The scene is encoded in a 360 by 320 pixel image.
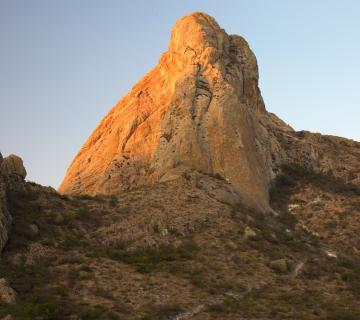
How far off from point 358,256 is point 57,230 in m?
26.4

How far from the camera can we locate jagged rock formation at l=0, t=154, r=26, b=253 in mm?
37281

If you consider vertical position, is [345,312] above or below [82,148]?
below

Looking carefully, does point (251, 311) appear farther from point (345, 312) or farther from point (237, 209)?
point (237, 209)

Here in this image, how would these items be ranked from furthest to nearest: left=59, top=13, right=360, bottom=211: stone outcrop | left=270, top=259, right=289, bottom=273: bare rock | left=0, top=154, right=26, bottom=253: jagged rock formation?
1. left=59, top=13, right=360, bottom=211: stone outcrop
2. left=270, top=259, right=289, bottom=273: bare rock
3. left=0, top=154, right=26, bottom=253: jagged rock formation

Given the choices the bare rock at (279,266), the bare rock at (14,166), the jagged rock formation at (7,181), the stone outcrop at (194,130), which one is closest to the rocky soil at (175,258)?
the bare rock at (279,266)

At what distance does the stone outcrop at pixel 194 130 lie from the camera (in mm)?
56312

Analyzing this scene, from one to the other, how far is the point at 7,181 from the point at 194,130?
69.1ft

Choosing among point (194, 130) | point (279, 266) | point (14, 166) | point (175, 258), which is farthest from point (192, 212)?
point (14, 166)

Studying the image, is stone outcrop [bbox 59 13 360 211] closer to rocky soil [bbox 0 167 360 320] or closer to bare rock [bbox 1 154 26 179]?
rocky soil [bbox 0 167 360 320]

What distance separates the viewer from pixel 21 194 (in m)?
44.4

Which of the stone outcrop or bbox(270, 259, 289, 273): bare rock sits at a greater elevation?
the stone outcrop

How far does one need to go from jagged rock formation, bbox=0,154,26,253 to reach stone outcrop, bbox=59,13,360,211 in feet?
38.4

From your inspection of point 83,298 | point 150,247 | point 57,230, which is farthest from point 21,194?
point 83,298

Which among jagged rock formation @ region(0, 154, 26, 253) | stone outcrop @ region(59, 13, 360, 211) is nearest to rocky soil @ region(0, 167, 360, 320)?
jagged rock formation @ region(0, 154, 26, 253)
